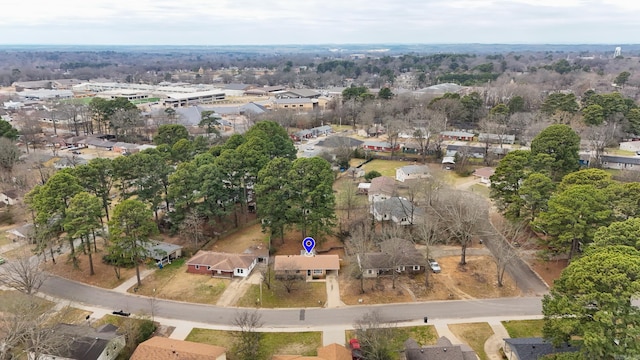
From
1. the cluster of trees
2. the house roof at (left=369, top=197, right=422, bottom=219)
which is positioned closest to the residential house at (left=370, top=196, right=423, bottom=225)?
the house roof at (left=369, top=197, right=422, bottom=219)

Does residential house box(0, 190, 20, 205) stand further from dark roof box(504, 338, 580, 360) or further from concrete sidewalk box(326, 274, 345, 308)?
dark roof box(504, 338, 580, 360)

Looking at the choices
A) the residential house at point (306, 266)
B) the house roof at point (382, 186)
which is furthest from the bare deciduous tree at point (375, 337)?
the house roof at point (382, 186)

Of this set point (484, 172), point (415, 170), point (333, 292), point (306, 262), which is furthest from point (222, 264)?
point (484, 172)

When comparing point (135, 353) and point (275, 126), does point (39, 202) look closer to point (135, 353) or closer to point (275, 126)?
point (135, 353)

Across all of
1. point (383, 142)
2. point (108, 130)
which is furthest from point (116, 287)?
point (108, 130)

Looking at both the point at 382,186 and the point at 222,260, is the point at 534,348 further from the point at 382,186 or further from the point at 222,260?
the point at 382,186
